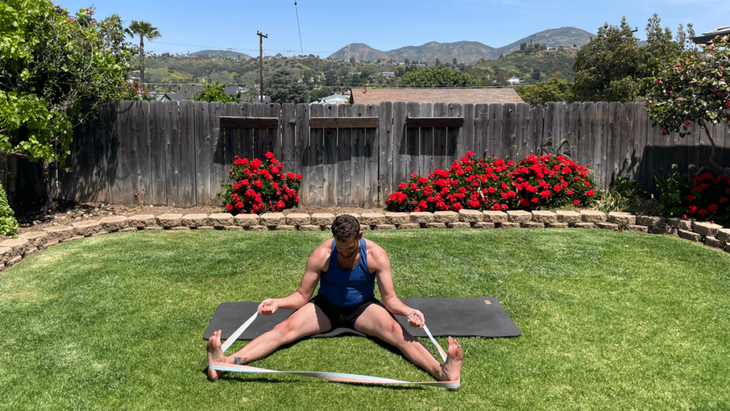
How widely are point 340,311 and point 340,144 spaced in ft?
18.2

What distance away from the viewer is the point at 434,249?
6855 millimetres

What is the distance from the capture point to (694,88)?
7418 millimetres

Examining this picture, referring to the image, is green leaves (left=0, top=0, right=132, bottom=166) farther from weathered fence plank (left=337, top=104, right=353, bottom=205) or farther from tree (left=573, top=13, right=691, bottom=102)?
tree (left=573, top=13, right=691, bottom=102)

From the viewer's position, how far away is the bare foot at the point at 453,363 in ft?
11.1

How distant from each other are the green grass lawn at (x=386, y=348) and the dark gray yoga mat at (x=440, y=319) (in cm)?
12

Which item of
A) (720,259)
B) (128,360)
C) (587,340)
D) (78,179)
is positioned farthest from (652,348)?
(78,179)

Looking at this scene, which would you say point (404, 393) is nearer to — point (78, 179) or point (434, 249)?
point (434, 249)

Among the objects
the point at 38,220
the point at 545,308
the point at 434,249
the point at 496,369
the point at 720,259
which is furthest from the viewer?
the point at 38,220

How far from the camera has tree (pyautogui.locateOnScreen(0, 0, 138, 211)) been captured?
7.18m

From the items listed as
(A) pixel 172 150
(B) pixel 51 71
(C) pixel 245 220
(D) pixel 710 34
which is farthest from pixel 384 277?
(D) pixel 710 34

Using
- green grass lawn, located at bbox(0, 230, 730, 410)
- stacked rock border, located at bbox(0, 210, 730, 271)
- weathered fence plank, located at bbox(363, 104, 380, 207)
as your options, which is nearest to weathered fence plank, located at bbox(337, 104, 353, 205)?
weathered fence plank, located at bbox(363, 104, 380, 207)

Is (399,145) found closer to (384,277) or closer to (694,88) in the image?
(694,88)

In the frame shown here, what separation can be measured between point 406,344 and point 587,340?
1.44m

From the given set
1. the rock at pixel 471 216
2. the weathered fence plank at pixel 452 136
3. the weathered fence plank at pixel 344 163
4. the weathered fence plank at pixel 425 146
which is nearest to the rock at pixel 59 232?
the weathered fence plank at pixel 344 163
